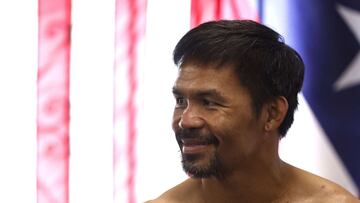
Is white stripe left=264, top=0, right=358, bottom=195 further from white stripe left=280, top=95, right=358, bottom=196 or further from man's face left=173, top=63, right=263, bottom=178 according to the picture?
man's face left=173, top=63, right=263, bottom=178

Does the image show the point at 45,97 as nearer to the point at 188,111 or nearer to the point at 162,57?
the point at 162,57

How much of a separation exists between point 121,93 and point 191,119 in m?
0.43

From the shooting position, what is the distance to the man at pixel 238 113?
1116 millimetres

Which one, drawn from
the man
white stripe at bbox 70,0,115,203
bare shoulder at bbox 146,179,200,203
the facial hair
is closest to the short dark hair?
the man

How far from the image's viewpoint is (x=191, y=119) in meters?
1.10

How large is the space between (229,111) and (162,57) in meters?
0.45

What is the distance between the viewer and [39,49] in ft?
4.78

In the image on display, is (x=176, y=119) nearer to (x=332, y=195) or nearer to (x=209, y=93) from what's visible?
(x=209, y=93)

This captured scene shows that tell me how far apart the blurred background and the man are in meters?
0.28

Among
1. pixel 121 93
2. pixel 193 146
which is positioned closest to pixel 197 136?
pixel 193 146

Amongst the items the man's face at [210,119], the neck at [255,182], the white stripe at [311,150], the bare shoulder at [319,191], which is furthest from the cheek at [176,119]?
the white stripe at [311,150]

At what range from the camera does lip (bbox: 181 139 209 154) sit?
1103 millimetres

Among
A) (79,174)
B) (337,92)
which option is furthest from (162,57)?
(337,92)
